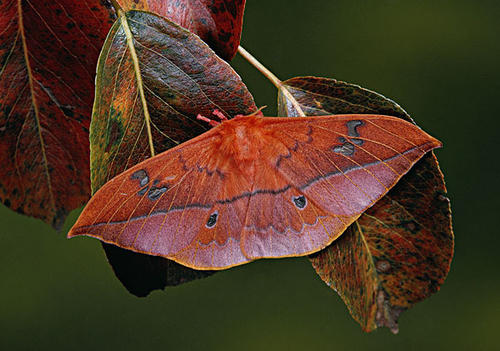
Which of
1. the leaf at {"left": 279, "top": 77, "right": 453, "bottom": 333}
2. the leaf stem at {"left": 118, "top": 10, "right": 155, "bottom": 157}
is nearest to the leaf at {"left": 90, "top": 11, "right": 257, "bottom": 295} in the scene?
the leaf stem at {"left": 118, "top": 10, "right": 155, "bottom": 157}

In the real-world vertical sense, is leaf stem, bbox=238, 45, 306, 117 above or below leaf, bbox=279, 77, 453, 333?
above

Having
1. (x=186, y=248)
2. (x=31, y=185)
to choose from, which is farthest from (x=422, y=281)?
(x=31, y=185)

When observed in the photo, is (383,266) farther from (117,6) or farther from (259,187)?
(117,6)

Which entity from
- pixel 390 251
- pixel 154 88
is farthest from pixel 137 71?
pixel 390 251

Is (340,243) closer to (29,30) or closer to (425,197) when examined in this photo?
(425,197)

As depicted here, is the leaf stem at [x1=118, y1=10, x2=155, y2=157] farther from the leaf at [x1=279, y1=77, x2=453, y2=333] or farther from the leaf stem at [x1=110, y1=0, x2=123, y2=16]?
the leaf at [x1=279, y1=77, x2=453, y2=333]

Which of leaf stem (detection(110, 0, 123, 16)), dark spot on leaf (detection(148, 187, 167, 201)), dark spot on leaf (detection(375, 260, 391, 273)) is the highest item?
leaf stem (detection(110, 0, 123, 16))
